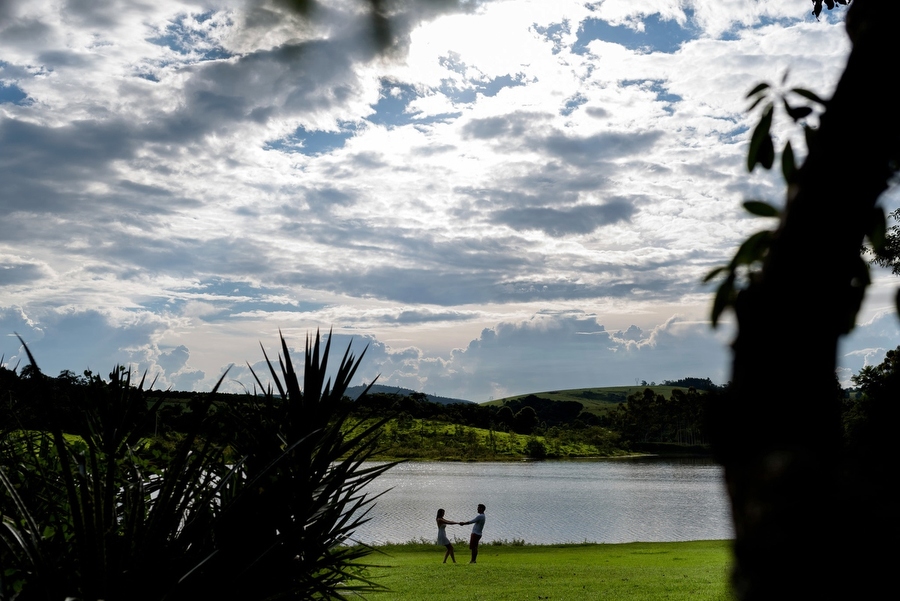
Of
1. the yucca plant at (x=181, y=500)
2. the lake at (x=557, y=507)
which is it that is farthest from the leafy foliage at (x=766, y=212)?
the lake at (x=557, y=507)

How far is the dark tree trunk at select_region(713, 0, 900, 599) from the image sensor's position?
2.83 feet

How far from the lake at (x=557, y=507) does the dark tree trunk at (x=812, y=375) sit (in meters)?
18.3

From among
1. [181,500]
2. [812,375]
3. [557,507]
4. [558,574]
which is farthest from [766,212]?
[557,507]

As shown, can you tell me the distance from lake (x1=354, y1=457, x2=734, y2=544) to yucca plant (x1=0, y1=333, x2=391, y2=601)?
14.4 m

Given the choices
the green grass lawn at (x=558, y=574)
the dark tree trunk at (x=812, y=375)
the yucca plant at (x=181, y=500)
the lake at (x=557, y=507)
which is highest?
the dark tree trunk at (x=812, y=375)

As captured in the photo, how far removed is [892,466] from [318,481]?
528cm

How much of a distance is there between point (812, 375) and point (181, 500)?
2895 millimetres

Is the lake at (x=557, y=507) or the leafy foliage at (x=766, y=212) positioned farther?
the lake at (x=557, y=507)

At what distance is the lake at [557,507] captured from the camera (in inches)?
1134

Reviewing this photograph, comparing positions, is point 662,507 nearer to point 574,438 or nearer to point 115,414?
point 115,414

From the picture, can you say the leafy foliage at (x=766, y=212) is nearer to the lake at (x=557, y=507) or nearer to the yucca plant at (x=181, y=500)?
the yucca plant at (x=181, y=500)

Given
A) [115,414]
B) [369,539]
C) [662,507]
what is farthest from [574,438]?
[115,414]

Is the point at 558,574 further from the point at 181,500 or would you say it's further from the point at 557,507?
the point at 557,507

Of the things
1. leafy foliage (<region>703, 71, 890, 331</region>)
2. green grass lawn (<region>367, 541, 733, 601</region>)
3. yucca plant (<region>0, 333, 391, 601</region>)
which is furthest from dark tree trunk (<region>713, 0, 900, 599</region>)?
green grass lawn (<region>367, 541, 733, 601</region>)
